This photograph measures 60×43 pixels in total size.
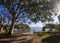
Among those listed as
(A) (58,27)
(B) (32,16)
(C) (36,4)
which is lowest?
(A) (58,27)

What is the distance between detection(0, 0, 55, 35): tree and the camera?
74.6 feet

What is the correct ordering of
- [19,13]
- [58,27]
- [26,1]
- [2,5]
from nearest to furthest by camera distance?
[26,1] < [2,5] < [19,13] < [58,27]

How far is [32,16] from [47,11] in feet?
9.93

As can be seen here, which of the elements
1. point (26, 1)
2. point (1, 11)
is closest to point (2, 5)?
point (1, 11)

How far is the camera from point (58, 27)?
42.8 meters

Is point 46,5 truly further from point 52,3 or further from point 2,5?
point 2,5

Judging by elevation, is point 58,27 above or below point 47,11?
below

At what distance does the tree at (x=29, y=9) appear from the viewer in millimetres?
22734

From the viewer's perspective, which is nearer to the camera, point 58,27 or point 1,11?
point 1,11

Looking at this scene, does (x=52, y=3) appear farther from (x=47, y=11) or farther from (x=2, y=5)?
(x=2, y=5)

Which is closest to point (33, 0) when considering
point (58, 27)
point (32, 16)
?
point (32, 16)

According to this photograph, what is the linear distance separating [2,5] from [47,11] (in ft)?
25.0

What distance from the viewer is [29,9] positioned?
2405 cm

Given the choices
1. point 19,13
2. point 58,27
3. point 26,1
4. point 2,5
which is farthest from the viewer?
point 58,27
